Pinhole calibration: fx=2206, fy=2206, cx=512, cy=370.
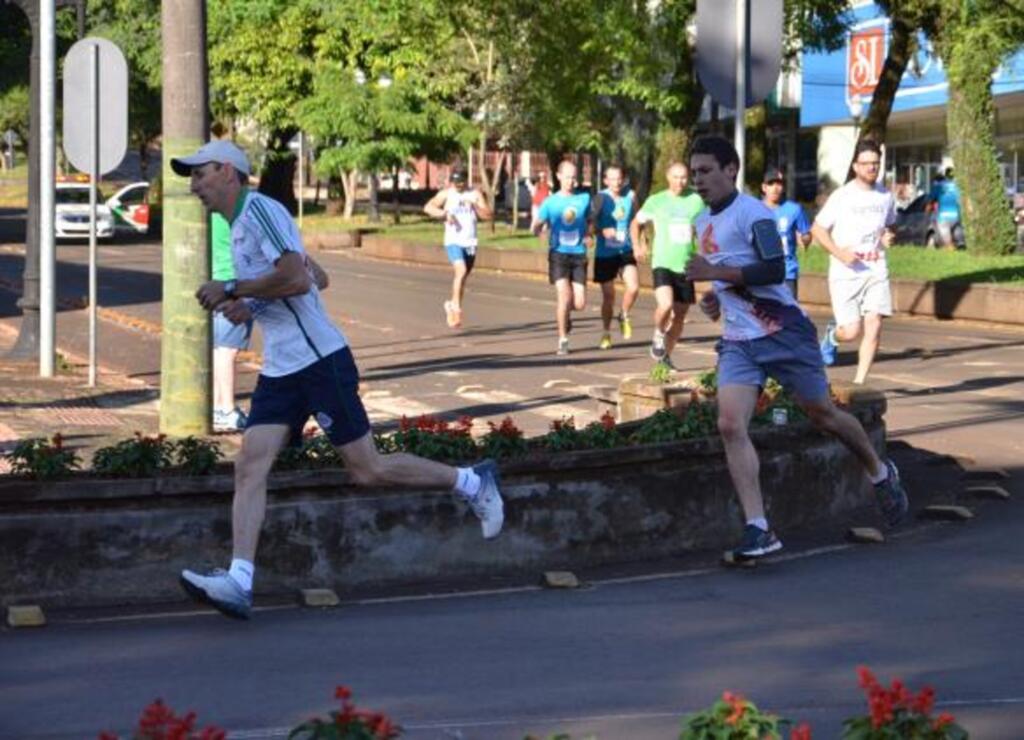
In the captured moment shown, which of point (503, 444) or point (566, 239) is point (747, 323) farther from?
point (566, 239)

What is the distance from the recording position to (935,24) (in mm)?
33438

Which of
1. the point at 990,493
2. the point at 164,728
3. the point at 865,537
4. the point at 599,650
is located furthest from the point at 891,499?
the point at 164,728

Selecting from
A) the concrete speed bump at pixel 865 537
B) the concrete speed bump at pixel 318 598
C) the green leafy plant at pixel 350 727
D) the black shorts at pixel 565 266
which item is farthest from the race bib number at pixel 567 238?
the green leafy plant at pixel 350 727

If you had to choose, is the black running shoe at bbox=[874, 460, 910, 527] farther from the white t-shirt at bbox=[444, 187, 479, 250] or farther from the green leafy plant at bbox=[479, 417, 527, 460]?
the white t-shirt at bbox=[444, 187, 479, 250]

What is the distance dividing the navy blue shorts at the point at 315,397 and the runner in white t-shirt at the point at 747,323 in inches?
71.7

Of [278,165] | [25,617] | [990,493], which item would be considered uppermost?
[278,165]

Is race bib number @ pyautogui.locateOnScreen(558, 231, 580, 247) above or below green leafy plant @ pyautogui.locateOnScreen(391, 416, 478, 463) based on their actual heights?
above

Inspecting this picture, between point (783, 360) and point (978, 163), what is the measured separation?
23452 millimetres

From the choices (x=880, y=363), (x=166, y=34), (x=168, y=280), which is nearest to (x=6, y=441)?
(x=168, y=280)

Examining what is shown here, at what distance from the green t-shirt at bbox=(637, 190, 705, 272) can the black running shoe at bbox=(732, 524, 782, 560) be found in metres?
A: 8.71

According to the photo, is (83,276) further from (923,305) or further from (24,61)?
(24,61)

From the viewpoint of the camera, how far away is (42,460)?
30.0 feet

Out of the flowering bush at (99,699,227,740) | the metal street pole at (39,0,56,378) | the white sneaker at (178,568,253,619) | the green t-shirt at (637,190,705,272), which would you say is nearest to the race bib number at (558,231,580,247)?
the green t-shirt at (637,190,705,272)

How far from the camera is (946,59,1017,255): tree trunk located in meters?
31.5
